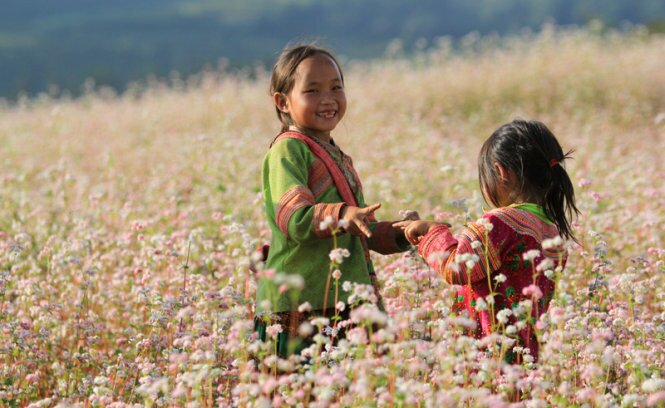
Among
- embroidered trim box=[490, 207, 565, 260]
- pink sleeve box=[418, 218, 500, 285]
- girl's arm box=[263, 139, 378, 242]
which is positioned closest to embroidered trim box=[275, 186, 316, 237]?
girl's arm box=[263, 139, 378, 242]

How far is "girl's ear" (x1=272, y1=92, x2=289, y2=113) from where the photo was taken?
3.93 m

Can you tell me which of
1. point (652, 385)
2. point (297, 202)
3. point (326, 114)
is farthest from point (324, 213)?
point (652, 385)

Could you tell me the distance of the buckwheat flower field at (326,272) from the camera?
3.00 meters

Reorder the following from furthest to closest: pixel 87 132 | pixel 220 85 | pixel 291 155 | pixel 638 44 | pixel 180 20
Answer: pixel 180 20
pixel 638 44
pixel 220 85
pixel 87 132
pixel 291 155

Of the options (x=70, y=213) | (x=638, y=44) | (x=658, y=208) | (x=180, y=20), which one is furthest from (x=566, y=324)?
(x=180, y=20)

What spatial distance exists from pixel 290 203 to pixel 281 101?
0.67 meters

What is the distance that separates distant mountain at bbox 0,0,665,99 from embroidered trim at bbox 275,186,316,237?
38085 millimetres

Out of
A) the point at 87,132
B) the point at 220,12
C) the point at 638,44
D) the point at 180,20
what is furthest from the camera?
the point at 220,12

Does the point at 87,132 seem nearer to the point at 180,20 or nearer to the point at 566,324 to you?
the point at 566,324

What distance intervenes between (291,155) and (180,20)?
106465 millimetres

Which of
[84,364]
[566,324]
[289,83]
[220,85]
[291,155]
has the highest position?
[220,85]

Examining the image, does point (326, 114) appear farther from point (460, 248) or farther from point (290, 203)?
point (460, 248)

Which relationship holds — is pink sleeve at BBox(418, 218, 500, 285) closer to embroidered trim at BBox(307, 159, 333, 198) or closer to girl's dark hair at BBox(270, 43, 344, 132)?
embroidered trim at BBox(307, 159, 333, 198)

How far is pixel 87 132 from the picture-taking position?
1404 cm
